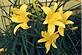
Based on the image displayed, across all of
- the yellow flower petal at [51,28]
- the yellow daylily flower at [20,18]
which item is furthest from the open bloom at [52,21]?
the yellow daylily flower at [20,18]

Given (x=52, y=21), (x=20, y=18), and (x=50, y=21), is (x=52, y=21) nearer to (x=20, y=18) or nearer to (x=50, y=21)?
(x=50, y=21)

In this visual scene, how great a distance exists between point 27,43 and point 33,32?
0.23ft

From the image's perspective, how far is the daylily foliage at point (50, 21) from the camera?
1.23 meters

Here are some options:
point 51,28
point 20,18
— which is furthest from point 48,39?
point 20,18

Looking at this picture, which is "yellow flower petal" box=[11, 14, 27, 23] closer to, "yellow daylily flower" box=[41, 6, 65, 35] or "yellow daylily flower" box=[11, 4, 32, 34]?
"yellow daylily flower" box=[11, 4, 32, 34]

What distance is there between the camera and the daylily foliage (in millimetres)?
1227

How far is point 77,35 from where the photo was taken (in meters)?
1.49

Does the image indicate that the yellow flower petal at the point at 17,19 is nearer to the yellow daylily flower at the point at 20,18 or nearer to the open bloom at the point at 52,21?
the yellow daylily flower at the point at 20,18

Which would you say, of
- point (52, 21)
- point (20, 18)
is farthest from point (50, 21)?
point (20, 18)

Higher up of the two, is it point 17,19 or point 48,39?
point 17,19

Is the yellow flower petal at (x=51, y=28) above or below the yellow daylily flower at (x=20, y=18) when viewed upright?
below

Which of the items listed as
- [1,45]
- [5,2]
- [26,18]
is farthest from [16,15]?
[5,2]

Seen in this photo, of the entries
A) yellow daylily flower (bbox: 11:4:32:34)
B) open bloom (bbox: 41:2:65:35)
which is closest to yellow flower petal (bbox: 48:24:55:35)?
open bloom (bbox: 41:2:65:35)

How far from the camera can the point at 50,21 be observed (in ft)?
4.03
